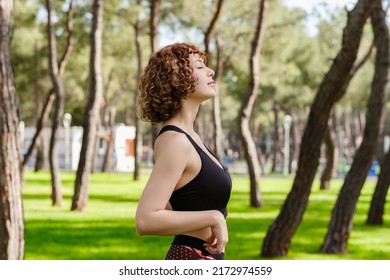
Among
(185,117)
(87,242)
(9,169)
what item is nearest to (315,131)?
(9,169)

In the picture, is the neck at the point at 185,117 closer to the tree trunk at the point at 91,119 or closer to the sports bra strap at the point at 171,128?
the sports bra strap at the point at 171,128

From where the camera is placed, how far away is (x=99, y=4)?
22703 millimetres

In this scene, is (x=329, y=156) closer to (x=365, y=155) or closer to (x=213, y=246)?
(x=365, y=155)

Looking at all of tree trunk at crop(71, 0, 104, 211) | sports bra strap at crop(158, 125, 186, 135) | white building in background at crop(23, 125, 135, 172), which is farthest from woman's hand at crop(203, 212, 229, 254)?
white building in background at crop(23, 125, 135, 172)

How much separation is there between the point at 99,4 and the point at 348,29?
1259 centimetres

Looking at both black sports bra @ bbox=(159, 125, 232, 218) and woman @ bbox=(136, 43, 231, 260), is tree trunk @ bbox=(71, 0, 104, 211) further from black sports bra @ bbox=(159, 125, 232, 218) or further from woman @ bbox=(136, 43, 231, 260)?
black sports bra @ bbox=(159, 125, 232, 218)

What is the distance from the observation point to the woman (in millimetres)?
3332

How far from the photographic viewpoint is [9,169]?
8.79 m

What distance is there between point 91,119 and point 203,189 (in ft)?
63.4

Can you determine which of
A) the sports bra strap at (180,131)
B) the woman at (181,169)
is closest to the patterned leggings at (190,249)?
the woman at (181,169)

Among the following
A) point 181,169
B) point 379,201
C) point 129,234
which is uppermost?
point 181,169

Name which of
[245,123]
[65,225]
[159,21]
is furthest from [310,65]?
[65,225]

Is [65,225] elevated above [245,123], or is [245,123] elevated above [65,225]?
[245,123]

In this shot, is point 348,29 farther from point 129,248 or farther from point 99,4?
point 99,4
